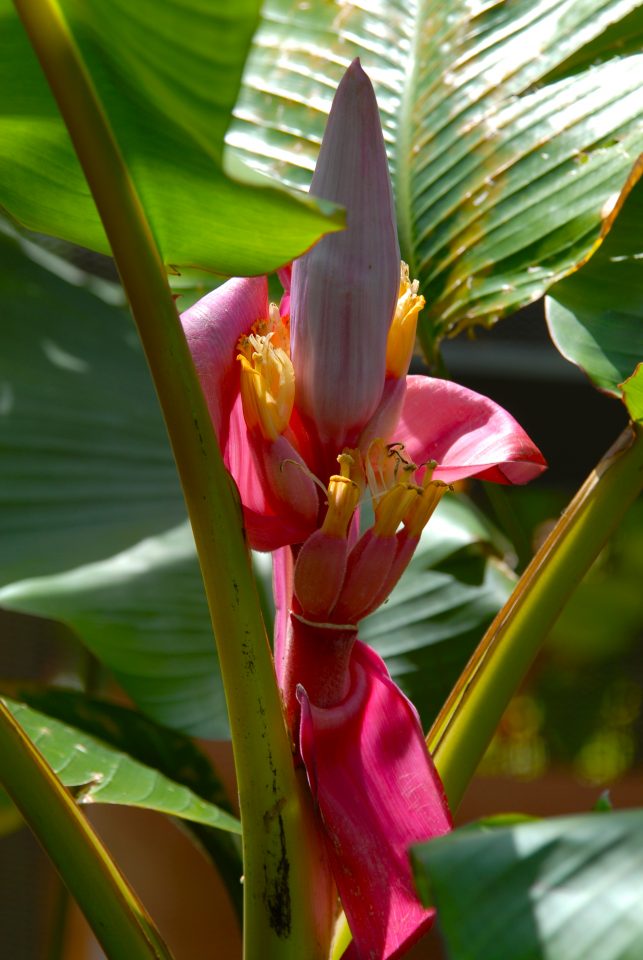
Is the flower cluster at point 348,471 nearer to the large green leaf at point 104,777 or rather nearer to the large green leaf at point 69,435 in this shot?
the large green leaf at point 104,777

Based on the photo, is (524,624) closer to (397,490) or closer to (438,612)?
(397,490)

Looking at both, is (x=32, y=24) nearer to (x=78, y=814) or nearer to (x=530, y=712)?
(x=78, y=814)

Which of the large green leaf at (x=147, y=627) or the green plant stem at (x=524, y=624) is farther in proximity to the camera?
the large green leaf at (x=147, y=627)

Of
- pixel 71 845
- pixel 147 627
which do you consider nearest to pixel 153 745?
pixel 147 627

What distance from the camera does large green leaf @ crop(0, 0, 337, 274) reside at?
21 centimetres

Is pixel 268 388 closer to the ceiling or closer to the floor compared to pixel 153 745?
closer to the ceiling

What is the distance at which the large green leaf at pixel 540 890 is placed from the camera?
0.51ft

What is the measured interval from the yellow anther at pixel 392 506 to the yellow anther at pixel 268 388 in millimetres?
36

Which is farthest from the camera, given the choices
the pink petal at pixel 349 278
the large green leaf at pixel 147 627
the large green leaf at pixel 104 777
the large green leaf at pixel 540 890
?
the large green leaf at pixel 147 627

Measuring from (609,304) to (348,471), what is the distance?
0.66ft

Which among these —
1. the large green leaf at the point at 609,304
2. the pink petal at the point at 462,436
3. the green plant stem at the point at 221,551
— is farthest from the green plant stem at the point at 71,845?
the large green leaf at the point at 609,304

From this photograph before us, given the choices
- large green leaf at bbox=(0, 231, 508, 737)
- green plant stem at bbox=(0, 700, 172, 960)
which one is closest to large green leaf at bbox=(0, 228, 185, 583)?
large green leaf at bbox=(0, 231, 508, 737)

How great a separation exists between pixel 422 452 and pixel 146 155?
4.9 inches

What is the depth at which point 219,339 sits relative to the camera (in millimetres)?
282
